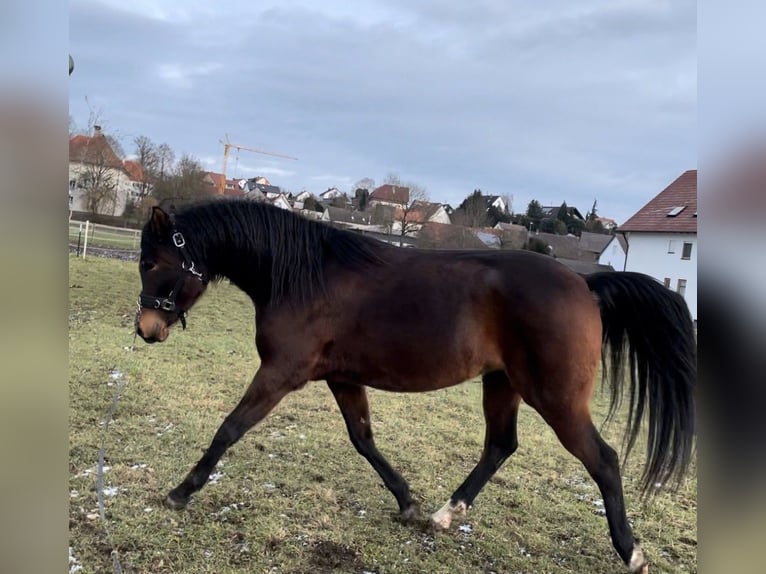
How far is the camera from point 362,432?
3.05m

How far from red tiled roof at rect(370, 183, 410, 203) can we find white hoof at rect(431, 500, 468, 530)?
19319 millimetres

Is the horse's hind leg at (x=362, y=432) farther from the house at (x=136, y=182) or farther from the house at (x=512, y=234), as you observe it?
the house at (x=512, y=234)

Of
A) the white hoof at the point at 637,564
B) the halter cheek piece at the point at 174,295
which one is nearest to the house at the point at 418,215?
the halter cheek piece at the point at 174,295

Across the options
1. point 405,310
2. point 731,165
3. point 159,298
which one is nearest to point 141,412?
point 159,298

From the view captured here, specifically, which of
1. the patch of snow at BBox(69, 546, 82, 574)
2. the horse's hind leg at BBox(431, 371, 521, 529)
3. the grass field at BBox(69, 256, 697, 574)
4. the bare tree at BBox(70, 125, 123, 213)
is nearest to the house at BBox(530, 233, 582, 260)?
the bare tree at BBox(70, 125, 123, 213)

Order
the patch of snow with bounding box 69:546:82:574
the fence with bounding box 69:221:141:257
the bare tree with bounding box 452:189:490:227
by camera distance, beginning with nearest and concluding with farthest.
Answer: the patch of snow with bounding box 69:546:82:574 < the fence with bounding box 69:221:141:257 < the bare tree with bounding box 452:189:490:227

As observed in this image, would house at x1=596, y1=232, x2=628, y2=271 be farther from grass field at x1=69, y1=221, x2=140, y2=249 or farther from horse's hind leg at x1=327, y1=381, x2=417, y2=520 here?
horse's hind leg at x1=327, y1=381, x2=417, y2=520

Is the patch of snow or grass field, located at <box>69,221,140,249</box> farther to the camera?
grass field, located at <box>69,221,140,249</box>

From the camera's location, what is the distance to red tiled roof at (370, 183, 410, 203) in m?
22.3

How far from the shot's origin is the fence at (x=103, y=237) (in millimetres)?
15673

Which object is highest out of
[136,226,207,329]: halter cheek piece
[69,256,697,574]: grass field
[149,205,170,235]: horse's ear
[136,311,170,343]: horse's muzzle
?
[149,205,170,235]: horse's ear

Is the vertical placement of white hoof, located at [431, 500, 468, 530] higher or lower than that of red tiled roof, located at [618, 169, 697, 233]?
lower

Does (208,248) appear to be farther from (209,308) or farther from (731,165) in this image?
(209,308)

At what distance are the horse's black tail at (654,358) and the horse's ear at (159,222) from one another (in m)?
2.25
